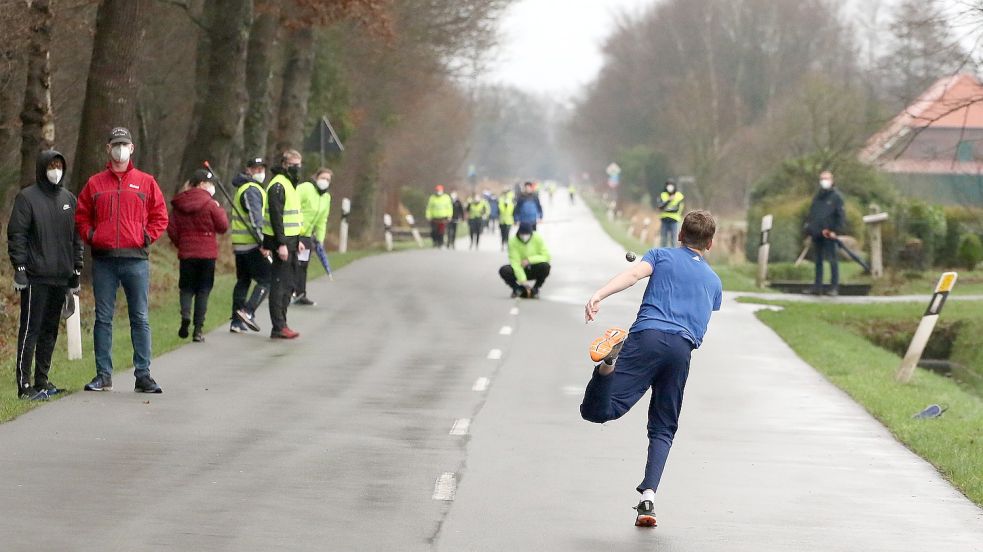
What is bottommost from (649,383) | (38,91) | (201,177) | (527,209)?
(649,383)

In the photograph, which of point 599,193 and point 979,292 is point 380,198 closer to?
point 979,292

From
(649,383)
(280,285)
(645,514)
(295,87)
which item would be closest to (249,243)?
(280,285)

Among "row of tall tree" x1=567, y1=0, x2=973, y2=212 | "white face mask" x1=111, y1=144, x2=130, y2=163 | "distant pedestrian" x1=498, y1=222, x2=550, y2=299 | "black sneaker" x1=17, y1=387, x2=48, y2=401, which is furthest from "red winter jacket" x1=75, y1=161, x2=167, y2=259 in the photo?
"row of tall tree" x1=567, y1=0, x2=973, y2=212

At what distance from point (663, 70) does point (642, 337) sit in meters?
101

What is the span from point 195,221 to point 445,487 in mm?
8568

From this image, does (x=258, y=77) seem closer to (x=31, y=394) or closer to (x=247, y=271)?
(x=247, y=271)

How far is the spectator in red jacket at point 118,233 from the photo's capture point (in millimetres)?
13414

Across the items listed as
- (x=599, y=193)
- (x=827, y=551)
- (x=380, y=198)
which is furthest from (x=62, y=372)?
(x=599, y=193)

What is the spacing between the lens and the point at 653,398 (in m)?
9.44

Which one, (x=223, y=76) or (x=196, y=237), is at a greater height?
(x=223, y=76)

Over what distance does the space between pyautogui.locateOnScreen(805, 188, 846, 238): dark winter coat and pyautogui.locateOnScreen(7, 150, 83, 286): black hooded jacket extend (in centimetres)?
1692

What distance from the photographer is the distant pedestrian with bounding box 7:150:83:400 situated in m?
12.9

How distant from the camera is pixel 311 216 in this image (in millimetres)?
22016

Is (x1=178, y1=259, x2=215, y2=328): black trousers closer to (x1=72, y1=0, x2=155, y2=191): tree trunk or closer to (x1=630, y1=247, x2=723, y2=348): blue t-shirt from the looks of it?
(x1=72, y1=0, x2=155, y2=191): tree trunk
